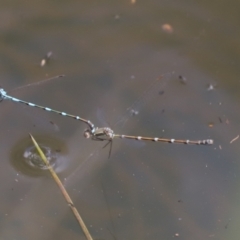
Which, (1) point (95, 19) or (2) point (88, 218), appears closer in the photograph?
(2) point (88, 218)

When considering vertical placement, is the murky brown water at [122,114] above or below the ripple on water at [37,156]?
above

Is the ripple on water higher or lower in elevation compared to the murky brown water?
lower

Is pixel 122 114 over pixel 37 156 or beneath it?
over

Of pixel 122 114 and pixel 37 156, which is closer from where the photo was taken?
pixel 37 156

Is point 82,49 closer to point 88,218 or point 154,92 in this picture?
point 154,92

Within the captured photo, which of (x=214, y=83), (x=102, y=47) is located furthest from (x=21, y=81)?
(x=214, y=83)
